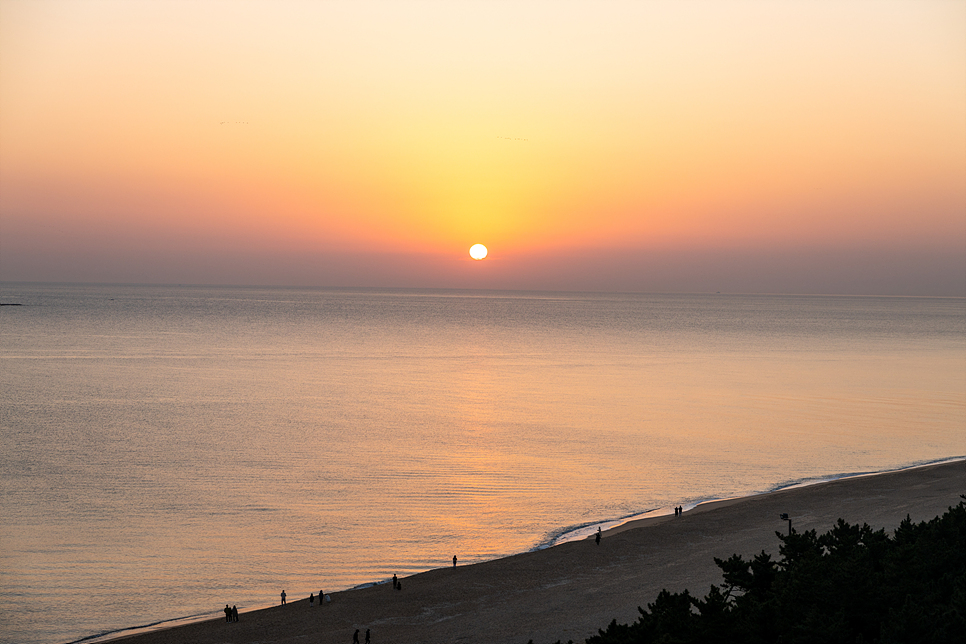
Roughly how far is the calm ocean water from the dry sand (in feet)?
7.15

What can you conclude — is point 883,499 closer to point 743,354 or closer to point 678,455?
point 678,455

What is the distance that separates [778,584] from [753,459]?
3534 centimetres

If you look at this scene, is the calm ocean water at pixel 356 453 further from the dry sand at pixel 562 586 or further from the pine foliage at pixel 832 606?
the pine foliage at pixel 832 606

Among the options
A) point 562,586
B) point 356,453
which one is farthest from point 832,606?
point 356,453

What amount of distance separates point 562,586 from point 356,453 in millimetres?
26133

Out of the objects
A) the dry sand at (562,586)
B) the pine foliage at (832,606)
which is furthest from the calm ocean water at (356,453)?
the pine foliage at (832,606)

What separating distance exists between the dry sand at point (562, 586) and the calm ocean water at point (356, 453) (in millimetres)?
2180

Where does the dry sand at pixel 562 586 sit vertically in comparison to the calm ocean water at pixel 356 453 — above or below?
below

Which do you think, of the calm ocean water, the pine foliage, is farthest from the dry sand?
the pine foliage

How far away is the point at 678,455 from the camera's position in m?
54.9

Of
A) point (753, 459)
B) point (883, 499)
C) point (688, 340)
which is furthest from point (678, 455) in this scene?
point (688, 340)

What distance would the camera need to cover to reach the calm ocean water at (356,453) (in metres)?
32.5

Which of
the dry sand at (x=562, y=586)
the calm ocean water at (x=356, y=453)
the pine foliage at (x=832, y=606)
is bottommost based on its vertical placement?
the pine foliage at (x=832, y=606)

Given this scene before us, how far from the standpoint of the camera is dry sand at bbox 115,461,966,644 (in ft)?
85.5
